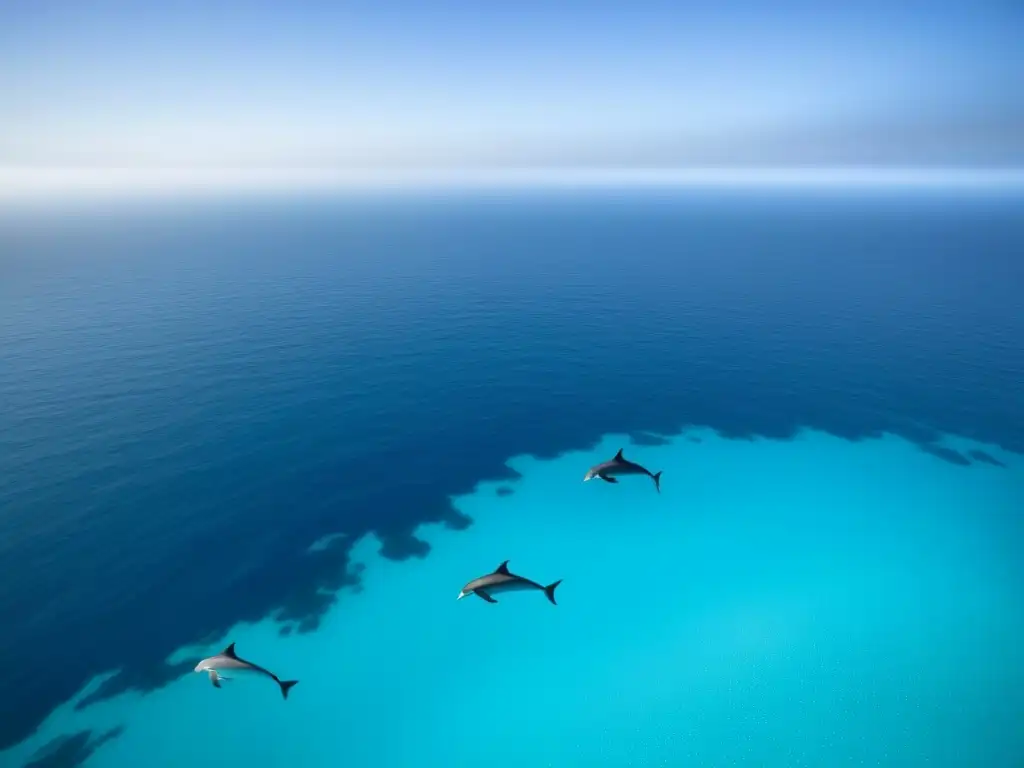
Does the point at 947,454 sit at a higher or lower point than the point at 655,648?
higher

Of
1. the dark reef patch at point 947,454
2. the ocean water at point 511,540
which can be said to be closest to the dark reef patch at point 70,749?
the ocean water at point 511,540

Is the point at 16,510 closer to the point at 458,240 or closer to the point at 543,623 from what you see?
the point at 543,623

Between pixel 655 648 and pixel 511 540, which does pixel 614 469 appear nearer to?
pixel 511 540

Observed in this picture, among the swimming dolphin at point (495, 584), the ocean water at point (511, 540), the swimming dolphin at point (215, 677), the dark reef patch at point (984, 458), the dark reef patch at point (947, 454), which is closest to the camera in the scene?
the swimming dolphin at point (215, 677)

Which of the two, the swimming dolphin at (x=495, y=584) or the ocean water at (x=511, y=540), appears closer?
the ocean water at (x=511, y=540)

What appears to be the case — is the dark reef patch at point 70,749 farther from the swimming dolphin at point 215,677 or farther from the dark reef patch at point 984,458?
the dark reef patch at point 984,458

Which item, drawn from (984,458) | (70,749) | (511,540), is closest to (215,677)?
(70,749)
